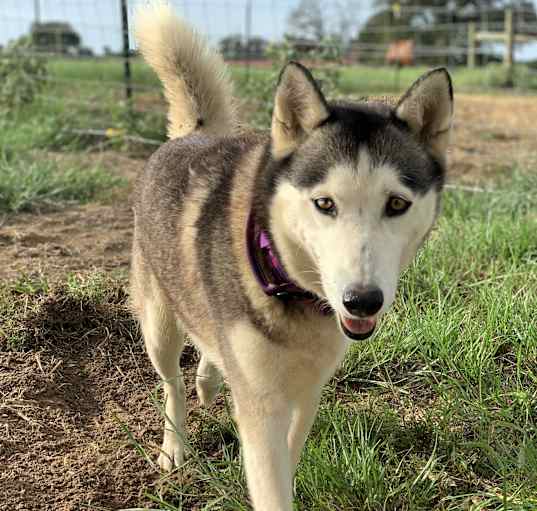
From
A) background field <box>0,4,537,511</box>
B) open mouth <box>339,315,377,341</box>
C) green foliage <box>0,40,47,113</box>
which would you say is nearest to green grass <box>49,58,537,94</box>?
green foliage <box>0,40,47,113</box>

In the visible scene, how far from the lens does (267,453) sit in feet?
6.45

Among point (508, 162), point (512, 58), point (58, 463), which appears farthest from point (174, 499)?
point (512, 58)

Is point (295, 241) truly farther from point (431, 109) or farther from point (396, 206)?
point (431, 109)

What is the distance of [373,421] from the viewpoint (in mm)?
2518

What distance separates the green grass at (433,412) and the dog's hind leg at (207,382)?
10 cm

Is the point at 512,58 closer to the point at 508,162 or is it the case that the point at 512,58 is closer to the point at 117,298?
the point at 508,162

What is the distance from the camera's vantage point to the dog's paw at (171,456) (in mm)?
2541

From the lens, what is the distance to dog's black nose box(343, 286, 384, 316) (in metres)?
1.66

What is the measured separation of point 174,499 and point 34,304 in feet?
4.05

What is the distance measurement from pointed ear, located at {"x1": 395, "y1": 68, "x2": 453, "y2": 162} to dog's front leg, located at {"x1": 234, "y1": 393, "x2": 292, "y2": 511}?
0.83m

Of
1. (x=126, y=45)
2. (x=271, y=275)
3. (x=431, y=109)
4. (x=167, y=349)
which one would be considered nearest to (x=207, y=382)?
(x=167, y=349)

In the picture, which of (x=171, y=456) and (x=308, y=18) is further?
(x=308, y=18)

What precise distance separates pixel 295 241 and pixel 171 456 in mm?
1080

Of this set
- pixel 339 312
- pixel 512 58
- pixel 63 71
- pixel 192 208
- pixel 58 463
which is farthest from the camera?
pixel 512 58
